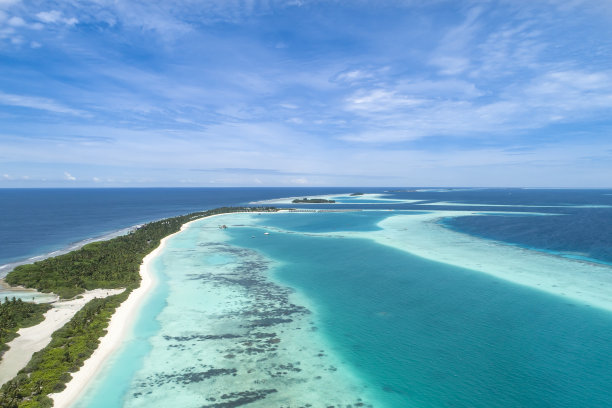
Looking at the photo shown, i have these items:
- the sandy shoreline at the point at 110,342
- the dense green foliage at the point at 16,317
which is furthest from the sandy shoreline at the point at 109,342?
the dense green foliage at the point at 16,317

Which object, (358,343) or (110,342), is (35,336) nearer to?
(110,342)

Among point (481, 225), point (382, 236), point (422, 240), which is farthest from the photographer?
point (481, 225)

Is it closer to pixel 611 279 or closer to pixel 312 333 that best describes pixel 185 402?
pixel 312 333

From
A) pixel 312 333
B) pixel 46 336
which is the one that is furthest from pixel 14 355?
pixel 312 333

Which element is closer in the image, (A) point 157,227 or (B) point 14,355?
(B) point 14,355

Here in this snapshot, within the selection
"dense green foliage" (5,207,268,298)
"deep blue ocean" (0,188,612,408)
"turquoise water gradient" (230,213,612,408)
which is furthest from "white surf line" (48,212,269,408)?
"turquoise water gradient" (230,213,612,408)

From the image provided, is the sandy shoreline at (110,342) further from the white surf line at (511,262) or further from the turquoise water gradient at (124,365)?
the white surf line at (511,262)

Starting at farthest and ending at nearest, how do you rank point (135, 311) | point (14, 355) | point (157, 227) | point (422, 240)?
1. point (157, 227)
2. point (422, 240)
3. point (135, 311)
4. point (14, 355)
